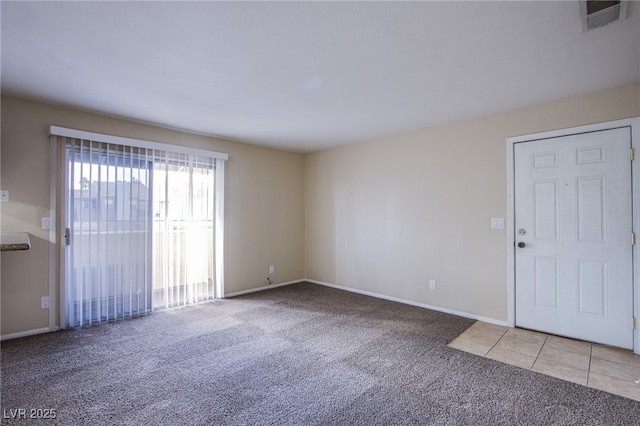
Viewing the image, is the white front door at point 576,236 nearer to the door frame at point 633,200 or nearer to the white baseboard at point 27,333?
the door frame at point 633,200

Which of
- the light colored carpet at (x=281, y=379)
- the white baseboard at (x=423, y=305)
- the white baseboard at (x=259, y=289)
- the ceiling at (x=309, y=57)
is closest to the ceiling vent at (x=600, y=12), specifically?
the ceiling at (x=309, y=57)

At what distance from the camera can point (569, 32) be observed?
6.53 ft

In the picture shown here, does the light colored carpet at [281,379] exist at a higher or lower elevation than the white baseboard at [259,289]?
lower

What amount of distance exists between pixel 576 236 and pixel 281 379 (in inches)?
124

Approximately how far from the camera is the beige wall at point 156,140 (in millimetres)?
3068

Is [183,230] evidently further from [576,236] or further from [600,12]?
[576,236]

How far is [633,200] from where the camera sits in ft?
9.14

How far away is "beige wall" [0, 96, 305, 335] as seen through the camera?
307 centimetres

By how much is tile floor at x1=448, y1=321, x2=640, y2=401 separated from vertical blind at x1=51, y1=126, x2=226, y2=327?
11.4 feet

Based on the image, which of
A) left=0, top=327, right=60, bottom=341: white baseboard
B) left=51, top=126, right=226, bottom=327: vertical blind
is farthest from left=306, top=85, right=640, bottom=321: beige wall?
left=0, top=327, right=60, bottom=341: white baseboard

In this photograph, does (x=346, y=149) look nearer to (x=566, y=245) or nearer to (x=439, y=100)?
(x=439, y=100)

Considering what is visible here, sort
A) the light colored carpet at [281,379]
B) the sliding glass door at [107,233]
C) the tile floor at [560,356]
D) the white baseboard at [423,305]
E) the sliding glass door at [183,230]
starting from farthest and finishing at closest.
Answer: the sliding glass door at [183,230]
the white baseboard at [423,305]
the sliding glass door at [107,233]
the tile floor at [560,356]
the light colored carpet at [281,379]

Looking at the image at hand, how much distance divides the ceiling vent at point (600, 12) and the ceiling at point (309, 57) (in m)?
0.07

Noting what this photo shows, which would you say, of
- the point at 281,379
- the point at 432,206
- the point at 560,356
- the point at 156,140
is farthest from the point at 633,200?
the point at 156,140
